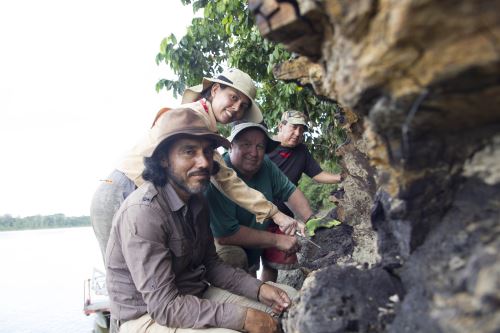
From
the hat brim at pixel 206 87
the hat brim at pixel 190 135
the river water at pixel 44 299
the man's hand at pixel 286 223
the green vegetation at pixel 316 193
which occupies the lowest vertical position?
the river water at pixel 44 299

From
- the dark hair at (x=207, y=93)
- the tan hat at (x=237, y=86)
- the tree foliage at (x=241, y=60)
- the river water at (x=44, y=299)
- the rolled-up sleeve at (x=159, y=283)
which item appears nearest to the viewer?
the rolled-up sleeve at (x=159, y=283)

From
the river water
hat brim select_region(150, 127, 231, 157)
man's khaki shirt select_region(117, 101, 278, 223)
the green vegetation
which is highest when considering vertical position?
hat brim select_region(150, 127, 231, 157)

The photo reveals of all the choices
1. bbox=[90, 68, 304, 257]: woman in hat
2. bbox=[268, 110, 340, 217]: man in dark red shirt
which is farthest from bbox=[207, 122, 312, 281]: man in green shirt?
bbox=[268, 110, 340, 217]: man in dark red shirt

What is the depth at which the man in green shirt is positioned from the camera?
3.60 meters

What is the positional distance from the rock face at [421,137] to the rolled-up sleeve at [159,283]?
863mm

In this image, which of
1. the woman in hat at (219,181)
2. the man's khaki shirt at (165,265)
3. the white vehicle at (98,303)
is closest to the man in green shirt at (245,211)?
the woman in hat at (219,181)

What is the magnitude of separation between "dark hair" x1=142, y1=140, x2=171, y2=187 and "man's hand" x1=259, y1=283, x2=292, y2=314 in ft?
3.97

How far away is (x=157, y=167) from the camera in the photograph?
294 centimetres

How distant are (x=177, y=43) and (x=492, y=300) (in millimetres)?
6882

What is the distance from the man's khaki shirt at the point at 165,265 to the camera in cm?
252

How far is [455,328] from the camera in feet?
3.78

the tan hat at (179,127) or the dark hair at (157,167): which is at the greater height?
the tan hat at (179,127)

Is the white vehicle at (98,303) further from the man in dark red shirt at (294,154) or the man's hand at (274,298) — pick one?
the man's hand at (274,298)

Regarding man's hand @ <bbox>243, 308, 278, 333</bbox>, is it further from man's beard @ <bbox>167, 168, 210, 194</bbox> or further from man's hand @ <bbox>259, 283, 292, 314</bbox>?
man's beard @ <bbox>167, 168, 210, 194</bbox>
